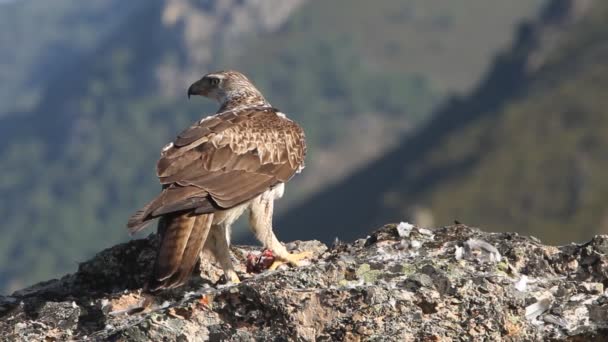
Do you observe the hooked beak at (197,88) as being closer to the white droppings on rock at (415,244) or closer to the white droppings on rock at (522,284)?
the white droppings on rock at (415,244)

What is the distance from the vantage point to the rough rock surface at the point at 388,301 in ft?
36.1

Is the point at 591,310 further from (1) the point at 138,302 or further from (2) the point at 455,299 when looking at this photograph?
(1) the point at 138,302

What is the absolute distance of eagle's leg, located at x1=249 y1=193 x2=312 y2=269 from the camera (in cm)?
1428

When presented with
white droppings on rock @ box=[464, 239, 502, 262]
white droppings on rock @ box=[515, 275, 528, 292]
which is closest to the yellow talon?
white droppings on rock @ box=[464, 239, 502, 262]

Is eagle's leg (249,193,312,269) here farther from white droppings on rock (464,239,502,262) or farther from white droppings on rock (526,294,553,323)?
white droppings on rock (526,294,553,323)

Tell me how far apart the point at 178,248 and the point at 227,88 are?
5.48m

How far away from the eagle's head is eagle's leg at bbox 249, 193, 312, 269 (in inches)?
112

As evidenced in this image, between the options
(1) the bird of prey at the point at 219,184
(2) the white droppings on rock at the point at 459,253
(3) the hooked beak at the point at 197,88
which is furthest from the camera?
(3) the hooked beak at the point at 197,88

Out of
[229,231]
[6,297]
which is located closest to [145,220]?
[229,231]

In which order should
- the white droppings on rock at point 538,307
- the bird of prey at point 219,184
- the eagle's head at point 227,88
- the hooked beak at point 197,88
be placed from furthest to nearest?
the hooked beak at point 197,88, the eagle's head at point 227,88, the bird of prey at point 219,184, the white droppings on rock at point 538,307

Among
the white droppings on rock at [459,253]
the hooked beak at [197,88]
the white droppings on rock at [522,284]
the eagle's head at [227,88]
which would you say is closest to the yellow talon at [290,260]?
the white droppings on rock at [459,253]

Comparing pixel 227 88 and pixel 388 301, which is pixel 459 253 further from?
pixel 227 88

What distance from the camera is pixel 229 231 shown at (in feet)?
45.6

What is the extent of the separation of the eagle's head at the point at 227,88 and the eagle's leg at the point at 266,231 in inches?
112
